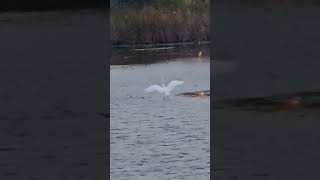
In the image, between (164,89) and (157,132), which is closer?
(157,132)

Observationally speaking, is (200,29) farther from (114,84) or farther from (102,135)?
(102,135)

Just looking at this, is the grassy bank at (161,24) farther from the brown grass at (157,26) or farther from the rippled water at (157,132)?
the rippled water at (157,132)

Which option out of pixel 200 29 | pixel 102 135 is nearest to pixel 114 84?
pixel 102 135

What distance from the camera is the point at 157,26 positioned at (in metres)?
13.5

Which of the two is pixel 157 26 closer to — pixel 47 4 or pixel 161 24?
pixel 161 24

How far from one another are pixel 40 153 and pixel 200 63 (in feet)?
22.7

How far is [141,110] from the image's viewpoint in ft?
22.0

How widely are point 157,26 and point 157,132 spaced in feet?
26.3

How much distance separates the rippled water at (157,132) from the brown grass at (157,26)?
3.88 m

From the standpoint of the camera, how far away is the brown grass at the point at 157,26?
43.4ft

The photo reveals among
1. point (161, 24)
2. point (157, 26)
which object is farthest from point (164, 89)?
point (157, 26)
